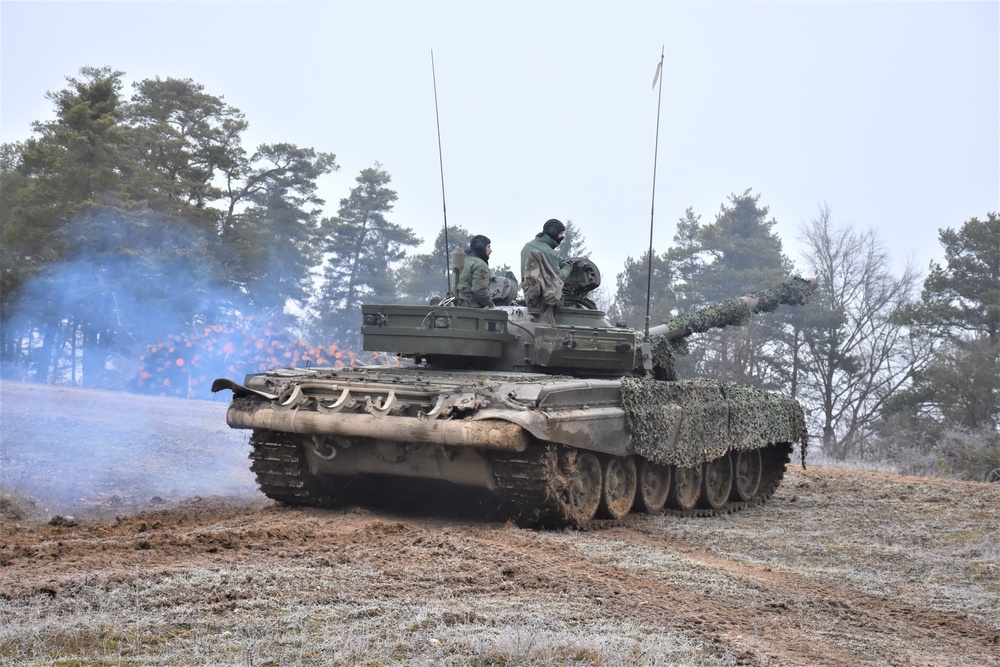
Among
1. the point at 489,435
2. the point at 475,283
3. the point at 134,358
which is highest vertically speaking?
the point at 475,283

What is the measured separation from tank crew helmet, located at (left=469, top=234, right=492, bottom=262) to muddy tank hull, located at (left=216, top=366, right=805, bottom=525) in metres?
1.31

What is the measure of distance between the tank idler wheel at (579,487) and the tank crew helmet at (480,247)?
2.46 meters

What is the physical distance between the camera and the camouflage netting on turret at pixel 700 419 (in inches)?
432

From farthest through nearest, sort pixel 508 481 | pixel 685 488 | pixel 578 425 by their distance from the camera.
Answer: pixel 685 488 < pixel 578 425 < pixel 508 481

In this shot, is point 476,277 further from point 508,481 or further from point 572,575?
point 572,575

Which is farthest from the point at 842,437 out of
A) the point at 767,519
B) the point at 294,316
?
the point at 767,519

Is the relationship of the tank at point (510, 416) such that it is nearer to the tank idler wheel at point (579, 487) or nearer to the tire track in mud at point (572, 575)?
the tank idler wheel at point (579, 487)

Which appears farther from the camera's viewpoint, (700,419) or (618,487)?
(700,419)

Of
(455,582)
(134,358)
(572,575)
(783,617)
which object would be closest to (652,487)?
(572,575)

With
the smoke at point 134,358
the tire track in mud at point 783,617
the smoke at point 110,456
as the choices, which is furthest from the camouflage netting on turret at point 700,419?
the smoke at point 134,358

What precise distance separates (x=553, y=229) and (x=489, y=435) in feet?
10.0

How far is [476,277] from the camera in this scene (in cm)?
1149

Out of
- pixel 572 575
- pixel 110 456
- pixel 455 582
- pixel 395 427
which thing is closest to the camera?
pixel 455 582

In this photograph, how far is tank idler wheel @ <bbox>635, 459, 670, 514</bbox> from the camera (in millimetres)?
11758
